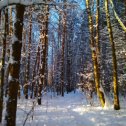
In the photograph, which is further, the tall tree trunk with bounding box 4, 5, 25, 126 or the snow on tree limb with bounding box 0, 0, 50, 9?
the tall tree trunk with bounding box 4, 5, 25, 126

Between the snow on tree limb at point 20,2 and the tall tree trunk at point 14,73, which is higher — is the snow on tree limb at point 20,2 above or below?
above

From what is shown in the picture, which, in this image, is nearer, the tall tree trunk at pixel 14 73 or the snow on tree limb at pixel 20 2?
the snow on tree limb at pixel 20 2

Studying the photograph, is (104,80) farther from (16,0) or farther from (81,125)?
(16,0)

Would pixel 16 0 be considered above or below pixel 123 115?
above

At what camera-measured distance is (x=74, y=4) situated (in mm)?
9602

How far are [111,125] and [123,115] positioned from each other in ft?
7.74

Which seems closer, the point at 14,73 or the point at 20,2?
the point at 20,2

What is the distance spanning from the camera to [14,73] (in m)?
9.20

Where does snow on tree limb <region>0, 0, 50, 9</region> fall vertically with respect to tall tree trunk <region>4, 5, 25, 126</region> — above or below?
above

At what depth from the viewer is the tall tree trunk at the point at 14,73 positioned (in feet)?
30.0

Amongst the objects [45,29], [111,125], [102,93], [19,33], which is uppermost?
[45,29]

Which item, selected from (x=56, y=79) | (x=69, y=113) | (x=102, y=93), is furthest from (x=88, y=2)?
(x=56, y=79)

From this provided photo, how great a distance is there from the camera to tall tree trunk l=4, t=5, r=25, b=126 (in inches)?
360

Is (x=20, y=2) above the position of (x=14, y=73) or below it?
above
